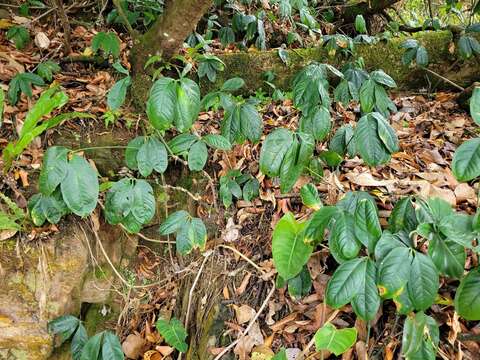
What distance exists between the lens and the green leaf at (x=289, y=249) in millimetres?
1482

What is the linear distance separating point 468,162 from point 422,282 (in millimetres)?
378

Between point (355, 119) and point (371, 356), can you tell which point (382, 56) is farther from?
point (371, 356)

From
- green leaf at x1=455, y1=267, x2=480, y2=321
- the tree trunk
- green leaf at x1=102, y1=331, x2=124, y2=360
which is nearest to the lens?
green leaf at x1=455, y1=267, x2=480, y2=321

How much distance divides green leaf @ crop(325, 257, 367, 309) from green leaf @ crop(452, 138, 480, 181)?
39 centimetres

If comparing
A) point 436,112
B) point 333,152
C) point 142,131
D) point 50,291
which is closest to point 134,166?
point 142,131

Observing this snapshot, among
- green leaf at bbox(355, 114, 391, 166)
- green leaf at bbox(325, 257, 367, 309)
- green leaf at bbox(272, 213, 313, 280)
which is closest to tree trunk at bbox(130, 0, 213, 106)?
green leaf at bbox(355, 114, 391, 166)

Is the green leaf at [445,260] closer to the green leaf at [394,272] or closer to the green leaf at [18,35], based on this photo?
the green leaf at [394,272]

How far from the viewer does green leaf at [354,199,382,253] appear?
4.34ft

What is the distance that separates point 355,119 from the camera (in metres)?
2.46

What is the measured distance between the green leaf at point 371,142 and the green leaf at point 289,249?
345mm

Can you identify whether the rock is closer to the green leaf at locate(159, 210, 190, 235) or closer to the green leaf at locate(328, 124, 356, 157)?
the green leaf at locate(159, 210, 190, 235)

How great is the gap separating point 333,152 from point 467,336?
2.72ft

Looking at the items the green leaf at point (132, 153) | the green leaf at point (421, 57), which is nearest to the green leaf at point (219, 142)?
the green leaf at point (132, 153)

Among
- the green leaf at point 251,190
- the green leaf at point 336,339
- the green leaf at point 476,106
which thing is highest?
the green leaf at point 476,106
